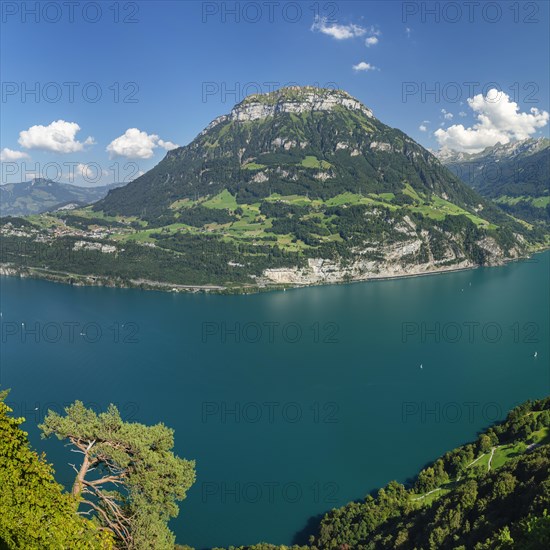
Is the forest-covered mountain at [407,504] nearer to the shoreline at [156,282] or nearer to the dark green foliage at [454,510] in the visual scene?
the dark green foliage at [454,510]

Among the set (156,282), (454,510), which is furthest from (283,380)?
(156,282)

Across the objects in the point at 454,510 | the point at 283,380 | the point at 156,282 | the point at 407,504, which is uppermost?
the point at 156,282

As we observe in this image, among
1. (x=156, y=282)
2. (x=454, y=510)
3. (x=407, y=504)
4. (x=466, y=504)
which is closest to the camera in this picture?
(x=454, y=510)

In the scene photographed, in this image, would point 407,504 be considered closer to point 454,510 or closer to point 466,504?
point 466,504

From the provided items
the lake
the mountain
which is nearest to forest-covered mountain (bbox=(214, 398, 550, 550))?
the lake

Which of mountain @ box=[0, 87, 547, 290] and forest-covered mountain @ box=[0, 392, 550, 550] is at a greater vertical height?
mountain @ box=[0, 87, 547, 290]

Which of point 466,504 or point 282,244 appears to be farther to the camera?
point 282,244

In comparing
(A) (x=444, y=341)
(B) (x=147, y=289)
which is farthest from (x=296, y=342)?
(B) (x=147, y=289)

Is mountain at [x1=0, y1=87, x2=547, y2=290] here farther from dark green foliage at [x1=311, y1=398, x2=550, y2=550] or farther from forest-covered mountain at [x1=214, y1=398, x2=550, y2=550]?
dark green foliage at [x1=311, y1=398, x2=550, y2=550]

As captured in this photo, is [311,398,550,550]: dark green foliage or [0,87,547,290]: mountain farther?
[0,87,547,290]: mountain
